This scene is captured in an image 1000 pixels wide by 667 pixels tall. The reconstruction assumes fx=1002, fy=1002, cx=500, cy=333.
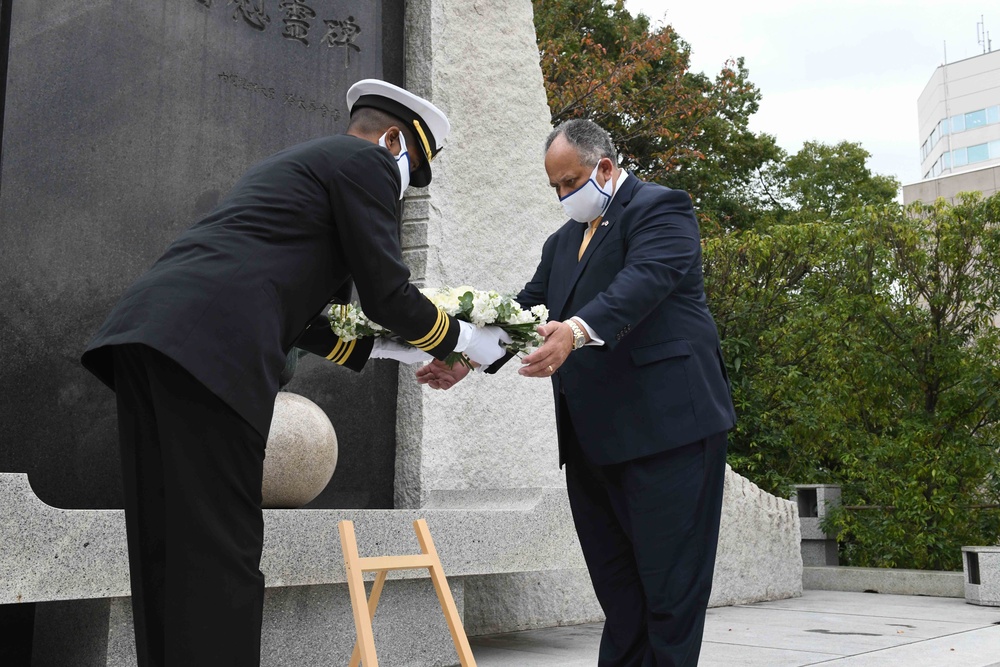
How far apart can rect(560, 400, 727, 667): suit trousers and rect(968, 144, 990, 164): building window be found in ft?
200

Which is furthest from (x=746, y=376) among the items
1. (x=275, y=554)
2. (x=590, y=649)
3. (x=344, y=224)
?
(x=344, y=224)

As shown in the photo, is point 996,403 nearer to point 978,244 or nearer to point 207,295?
point 978,244

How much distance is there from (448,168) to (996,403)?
5.28m

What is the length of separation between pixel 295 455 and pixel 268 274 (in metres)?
2.25

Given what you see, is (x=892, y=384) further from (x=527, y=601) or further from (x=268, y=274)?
(x=268, y=274)

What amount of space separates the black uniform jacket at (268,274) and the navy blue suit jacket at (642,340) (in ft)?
2.17

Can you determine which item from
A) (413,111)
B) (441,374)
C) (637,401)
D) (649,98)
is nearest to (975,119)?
(649,98)

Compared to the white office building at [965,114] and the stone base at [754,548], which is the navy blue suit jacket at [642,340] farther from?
the white office building at [965,114]

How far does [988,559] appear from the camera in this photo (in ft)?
25.1

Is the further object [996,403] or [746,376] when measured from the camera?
[746,376]

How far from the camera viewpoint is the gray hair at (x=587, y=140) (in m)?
3.44

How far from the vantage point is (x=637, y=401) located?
3160 millimetres

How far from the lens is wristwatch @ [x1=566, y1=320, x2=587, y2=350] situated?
10.1 ft

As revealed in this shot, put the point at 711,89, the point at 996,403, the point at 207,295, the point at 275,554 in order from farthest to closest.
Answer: the point at 711,89, the point at 996,403, the point at 275,554, the point at 207,295
